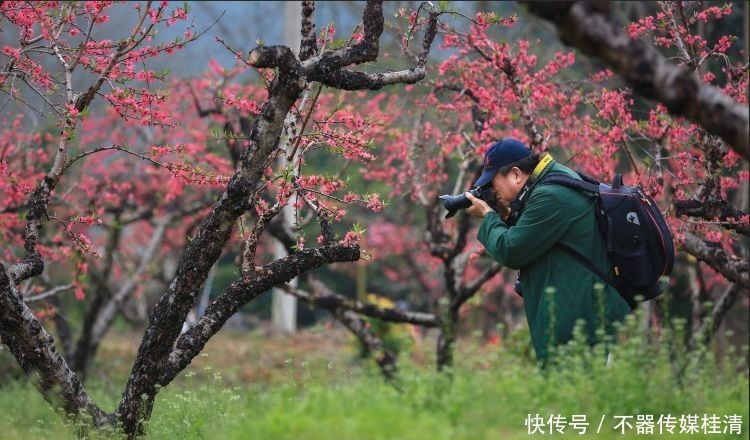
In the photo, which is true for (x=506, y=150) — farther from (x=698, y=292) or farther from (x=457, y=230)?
(x=698, y=292)

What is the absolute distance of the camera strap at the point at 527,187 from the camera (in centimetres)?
545

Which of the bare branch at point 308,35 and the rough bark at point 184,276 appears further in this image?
the bare branch at point 308,35

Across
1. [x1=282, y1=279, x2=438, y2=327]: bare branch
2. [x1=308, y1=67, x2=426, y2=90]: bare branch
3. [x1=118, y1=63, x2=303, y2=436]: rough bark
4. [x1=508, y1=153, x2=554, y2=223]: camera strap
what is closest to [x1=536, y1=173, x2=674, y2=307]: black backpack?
[x1=508, y1=153, x2=554, y2=223]: camera strap

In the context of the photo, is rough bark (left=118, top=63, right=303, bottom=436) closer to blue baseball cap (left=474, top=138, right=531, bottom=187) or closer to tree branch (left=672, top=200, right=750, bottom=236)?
blue baseball cap (left=474, top=138, right=531, bottom=187)

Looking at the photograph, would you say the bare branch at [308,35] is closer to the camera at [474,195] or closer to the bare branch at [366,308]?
the camera at [474,195]

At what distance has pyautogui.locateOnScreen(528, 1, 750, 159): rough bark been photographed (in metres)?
3.94

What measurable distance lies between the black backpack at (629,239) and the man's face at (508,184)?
0.75 feet

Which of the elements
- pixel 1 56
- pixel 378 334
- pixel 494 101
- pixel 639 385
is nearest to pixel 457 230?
pixel 494 101

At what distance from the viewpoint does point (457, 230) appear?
11.6m

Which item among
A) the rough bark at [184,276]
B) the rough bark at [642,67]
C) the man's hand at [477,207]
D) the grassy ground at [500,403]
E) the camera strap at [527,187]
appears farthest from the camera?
the rough bark at [184,276]

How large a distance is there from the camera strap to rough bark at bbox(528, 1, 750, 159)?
4.54ft

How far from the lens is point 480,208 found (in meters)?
5.64

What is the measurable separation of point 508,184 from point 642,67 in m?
1.66

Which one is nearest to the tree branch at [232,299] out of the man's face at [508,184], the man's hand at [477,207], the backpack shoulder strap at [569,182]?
the man's hand at [477,207]
